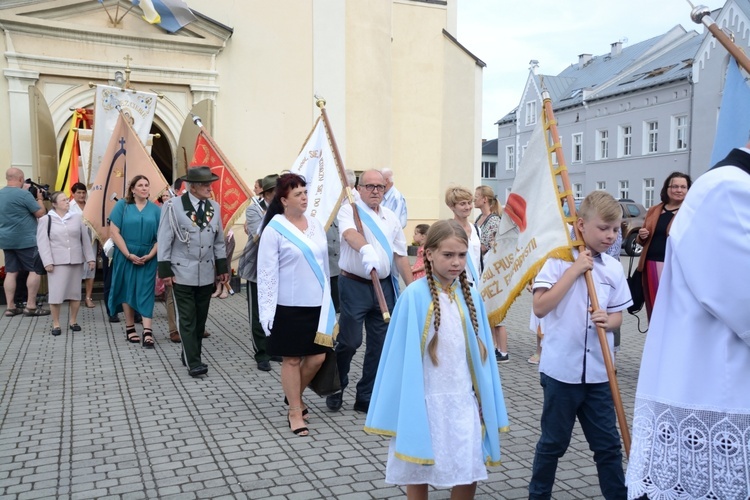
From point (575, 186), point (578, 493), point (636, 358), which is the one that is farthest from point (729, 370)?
point (575, 186)

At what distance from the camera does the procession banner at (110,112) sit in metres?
10.6

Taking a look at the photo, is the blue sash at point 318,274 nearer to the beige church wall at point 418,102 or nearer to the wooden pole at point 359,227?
the wooden pole at point 359,227

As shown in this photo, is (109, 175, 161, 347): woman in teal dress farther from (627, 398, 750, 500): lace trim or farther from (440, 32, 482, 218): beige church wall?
(440, 32, 482, 218): beige church wall

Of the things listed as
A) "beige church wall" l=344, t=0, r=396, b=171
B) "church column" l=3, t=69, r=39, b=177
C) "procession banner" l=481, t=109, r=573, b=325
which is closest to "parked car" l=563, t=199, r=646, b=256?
"beige church wall" l=344, t=0, r=396, b=171

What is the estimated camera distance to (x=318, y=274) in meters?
5.00

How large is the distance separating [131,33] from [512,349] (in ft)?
30.0

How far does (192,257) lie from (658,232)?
4.39 metres

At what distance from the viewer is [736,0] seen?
1192 inches

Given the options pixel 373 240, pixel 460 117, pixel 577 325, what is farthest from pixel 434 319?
pixel 460 117

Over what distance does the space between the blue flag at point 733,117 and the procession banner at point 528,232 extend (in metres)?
0.87

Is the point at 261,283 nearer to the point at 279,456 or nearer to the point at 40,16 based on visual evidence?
the point at 279,456

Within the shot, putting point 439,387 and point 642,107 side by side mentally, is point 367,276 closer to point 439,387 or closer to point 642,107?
point 439,387


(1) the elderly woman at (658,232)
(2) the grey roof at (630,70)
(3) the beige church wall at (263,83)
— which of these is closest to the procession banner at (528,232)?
(1) the elderly woman at (658,232)

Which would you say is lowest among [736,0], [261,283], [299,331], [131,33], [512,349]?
[512,349]
